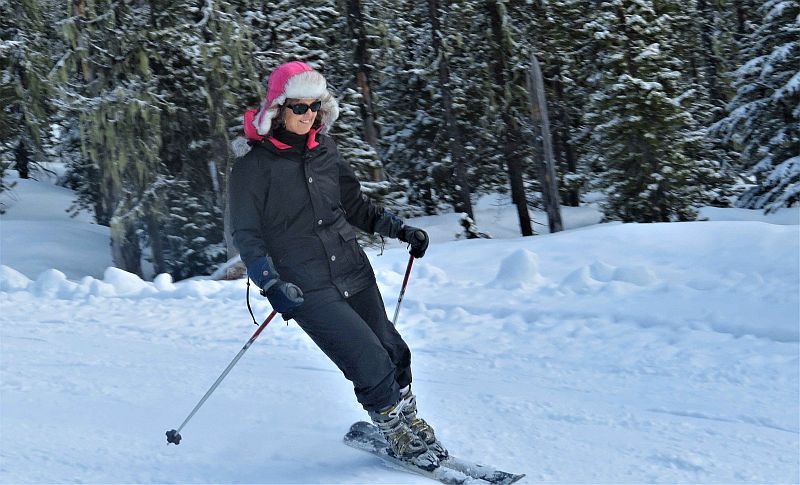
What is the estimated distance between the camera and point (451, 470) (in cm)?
410

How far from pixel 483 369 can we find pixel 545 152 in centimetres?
1389

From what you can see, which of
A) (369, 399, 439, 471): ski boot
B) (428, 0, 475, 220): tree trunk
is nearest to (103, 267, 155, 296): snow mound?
(369, 399, 439, 471): ski boot

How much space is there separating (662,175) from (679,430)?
53.9 feet

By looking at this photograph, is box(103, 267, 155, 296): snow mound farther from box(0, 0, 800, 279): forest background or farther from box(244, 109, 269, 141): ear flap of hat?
box(244, 109, 269, 141): ear flap of hat

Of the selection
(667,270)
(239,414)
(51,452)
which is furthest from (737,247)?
(51,452)

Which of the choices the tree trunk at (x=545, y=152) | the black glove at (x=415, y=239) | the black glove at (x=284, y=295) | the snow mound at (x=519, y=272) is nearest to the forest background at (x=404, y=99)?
the tree trunk at (x=545, y=152)

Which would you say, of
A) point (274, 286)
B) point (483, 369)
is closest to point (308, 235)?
point (274, 286)

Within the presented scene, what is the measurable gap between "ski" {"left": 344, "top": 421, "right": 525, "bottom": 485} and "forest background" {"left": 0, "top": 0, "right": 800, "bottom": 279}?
10243mm

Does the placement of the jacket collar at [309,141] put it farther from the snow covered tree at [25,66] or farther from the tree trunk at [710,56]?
the tree trunk at [710,56]

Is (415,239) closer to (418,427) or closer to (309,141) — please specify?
(309,141)

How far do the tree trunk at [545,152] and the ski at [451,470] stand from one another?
1530cm

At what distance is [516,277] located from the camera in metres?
8.73

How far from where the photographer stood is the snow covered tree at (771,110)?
17.5 meters

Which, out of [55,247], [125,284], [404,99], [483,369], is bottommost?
[55,247]
